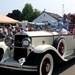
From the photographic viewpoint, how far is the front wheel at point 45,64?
528cm

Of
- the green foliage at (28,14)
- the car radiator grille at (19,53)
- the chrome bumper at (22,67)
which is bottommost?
the chrome bumper at (22,67)

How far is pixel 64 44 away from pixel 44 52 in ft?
5.52

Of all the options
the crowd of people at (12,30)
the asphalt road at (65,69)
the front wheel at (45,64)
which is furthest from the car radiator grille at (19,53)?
the asphalt road at (65,69)

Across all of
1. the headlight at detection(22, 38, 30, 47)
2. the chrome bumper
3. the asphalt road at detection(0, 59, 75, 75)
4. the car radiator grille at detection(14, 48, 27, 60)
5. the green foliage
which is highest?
the green foliage

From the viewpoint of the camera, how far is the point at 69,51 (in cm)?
750

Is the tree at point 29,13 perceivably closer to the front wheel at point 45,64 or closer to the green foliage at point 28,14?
the green foliage at point 28,14

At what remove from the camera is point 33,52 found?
5.64 m

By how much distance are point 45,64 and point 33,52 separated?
0.47 meters

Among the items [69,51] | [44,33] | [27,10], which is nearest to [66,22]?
[69,51]

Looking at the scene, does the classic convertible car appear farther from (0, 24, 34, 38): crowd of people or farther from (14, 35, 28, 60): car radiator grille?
(0, 24, 34, 38): crowd of people

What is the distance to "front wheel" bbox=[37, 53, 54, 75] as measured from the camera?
528cm

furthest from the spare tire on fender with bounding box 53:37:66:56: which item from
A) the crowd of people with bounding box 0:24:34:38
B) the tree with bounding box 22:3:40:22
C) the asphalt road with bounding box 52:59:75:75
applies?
the tree with bounding box 22:3:40:22

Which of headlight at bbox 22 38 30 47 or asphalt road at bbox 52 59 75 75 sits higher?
headlight at bbox 22 38 30 47

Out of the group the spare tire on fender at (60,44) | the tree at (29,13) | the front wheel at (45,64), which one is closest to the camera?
the front wheel at (45,64)
